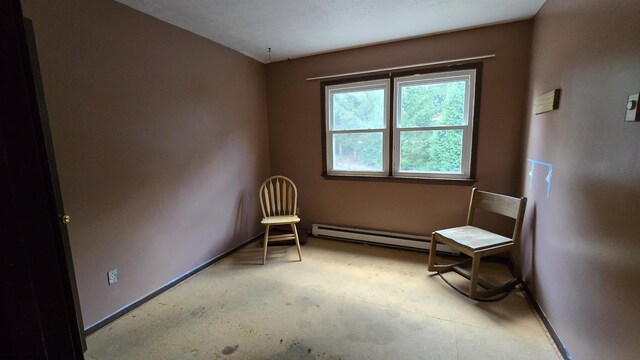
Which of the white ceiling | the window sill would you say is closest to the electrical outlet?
the white ceiling

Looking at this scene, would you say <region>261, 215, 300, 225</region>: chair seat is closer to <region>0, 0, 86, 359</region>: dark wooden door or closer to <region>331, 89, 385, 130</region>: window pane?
<region>331, 89, 385, 130</region>: window pane

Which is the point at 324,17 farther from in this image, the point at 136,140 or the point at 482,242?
the point at 482,242

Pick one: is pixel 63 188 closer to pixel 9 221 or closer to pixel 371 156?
pixel 9 221

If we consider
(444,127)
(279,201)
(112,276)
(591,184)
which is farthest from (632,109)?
(112,276)

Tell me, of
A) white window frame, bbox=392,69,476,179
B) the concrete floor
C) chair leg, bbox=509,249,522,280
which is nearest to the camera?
the concrete floor

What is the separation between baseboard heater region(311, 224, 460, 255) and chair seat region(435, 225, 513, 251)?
49 cm

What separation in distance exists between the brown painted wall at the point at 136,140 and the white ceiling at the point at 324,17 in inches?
9.0

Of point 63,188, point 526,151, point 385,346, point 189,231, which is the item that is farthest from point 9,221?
point 526,151

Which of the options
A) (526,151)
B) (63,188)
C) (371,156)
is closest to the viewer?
(63,188)

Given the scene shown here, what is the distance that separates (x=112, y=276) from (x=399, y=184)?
2685 millimetres

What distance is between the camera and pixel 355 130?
3.11 meters

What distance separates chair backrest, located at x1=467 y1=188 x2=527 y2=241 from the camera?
209 cm

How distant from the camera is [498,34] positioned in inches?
93.8

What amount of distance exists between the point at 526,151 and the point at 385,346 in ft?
6.58
